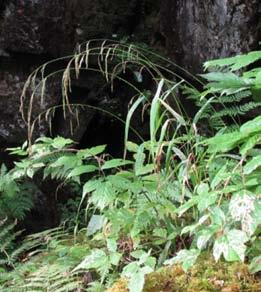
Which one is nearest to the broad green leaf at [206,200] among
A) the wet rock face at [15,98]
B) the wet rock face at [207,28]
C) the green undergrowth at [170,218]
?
the green undergrowth at [170,218]

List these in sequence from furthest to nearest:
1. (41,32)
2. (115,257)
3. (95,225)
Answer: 1. (41,32)
2. (95,225)
3. (115,257)

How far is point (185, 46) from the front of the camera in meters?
4.14

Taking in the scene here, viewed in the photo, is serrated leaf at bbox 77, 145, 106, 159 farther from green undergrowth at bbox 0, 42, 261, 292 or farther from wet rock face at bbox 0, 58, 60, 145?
wet rock face at bbox 0, 58, 60, 145

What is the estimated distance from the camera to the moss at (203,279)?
1632 mm

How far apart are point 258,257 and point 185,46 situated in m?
2.78

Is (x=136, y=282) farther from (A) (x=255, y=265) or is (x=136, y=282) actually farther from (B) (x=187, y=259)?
(A) (x=255, y=265)

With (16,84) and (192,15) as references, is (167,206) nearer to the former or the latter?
(192,15)

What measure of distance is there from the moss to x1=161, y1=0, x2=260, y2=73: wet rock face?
2.38 metres

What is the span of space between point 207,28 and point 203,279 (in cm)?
266

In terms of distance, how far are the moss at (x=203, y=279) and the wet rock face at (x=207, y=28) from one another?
2.38 m

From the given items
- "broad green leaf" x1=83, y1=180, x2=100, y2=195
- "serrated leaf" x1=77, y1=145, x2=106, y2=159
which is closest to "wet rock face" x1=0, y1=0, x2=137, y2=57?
"serrated leaf" x1=77, y1=145, x2=106, y2=159

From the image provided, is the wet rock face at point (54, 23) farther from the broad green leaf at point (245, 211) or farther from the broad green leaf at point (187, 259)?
the broad green leaf at point (245, 211)

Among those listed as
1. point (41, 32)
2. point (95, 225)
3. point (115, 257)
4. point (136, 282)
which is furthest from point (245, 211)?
point (41, 32)

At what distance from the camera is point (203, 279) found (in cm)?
167
